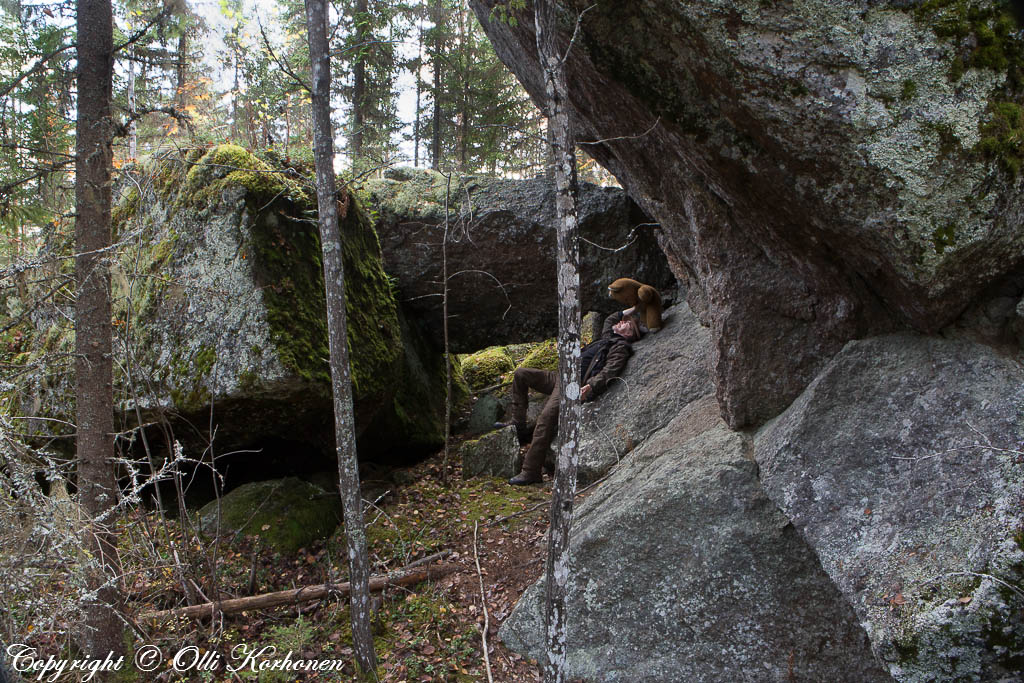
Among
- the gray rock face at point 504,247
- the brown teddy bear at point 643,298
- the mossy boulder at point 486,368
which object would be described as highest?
the gray rock face at point 504,247

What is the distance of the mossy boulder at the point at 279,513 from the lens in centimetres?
734

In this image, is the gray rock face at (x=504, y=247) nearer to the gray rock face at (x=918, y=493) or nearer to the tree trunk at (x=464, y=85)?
the tree trunk at (x=464, y=85)

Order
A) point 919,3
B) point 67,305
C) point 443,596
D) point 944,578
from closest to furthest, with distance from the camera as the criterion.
Result: point 944,578, point 919,3, point 443,596, point 67,305

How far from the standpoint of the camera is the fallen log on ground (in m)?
6.16

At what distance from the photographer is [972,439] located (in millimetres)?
4004

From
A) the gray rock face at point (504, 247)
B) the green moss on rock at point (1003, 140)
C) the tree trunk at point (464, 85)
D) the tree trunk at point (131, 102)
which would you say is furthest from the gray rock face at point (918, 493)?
the tree trunk at point (464, 85)

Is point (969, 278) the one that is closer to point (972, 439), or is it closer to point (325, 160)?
point (972, 439)

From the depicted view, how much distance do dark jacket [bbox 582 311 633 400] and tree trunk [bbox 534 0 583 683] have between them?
422 cm

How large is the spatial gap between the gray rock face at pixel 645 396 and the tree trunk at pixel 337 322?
3.20 m

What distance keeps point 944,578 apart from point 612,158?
Answer: 5.09 meters

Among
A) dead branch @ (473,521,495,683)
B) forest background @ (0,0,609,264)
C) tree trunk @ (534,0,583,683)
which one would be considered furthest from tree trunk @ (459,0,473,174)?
tree trunk @ (534,0,583,683)

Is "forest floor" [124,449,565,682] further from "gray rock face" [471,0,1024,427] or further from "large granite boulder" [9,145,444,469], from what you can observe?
"gray rock face" [471,0,1024,427]

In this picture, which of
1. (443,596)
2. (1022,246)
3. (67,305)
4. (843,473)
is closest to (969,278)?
(1022,246)

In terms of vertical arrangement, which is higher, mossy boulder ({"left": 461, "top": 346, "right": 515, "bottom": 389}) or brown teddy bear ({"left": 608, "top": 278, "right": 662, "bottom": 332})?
brown teddy bear ({"left": 608, "top": 278, "right": 662, "bottom": 332})
